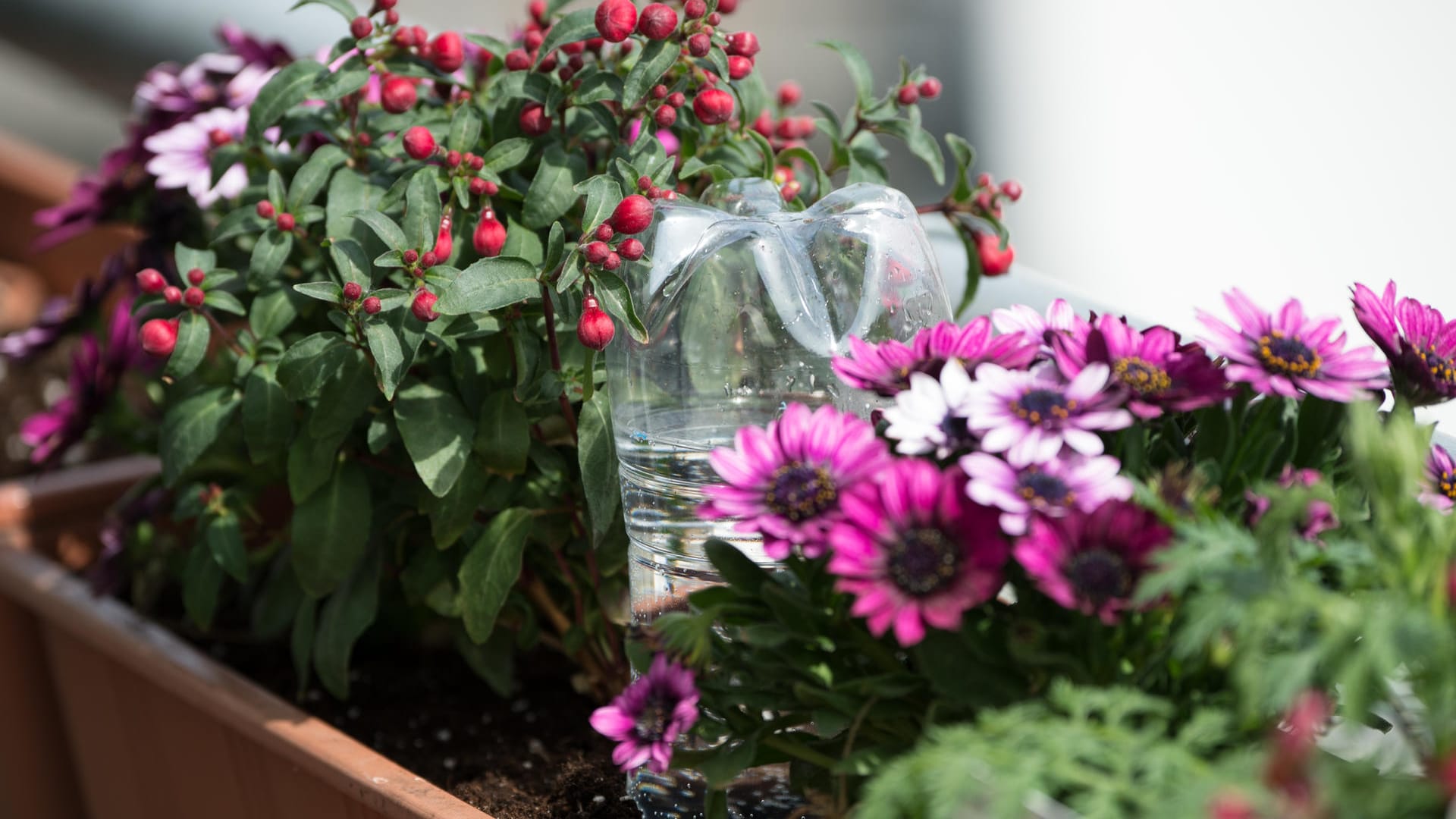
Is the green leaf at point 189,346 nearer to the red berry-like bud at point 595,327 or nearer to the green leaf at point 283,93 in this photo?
the green leaf at point 283,93

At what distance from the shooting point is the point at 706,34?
842 mm

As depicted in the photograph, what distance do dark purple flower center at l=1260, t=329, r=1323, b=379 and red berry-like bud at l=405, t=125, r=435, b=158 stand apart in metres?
0.57

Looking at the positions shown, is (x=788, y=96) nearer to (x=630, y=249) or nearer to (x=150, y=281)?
(x=630, y=249)

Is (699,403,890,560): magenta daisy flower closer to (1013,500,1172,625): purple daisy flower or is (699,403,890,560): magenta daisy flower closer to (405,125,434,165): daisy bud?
(1013,500,1172,625): purple daisy flower

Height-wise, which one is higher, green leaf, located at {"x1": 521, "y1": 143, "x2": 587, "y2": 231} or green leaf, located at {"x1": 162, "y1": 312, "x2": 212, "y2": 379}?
green leaf, located at {"x1": 521, "y1": 143, "x2": 587, "y2": 231}

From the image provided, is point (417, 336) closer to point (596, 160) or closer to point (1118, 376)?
point (596, 160)

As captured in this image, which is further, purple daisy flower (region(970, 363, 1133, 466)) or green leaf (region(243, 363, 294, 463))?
green leaf (region(243, 363, 294, 463))

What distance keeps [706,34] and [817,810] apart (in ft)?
1.66

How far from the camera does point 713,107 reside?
88 centimetres

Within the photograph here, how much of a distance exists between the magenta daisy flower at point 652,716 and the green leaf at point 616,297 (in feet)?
0.72

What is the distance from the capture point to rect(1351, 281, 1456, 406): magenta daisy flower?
0.71 metres

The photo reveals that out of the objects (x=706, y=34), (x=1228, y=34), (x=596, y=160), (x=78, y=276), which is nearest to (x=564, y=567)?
(x=596, y=160)

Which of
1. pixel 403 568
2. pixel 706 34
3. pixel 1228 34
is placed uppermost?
pixel 706 34

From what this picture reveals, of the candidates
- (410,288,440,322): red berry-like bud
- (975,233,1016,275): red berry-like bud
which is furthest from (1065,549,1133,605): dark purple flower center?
(975,233,1016,275): red berry-like bud
